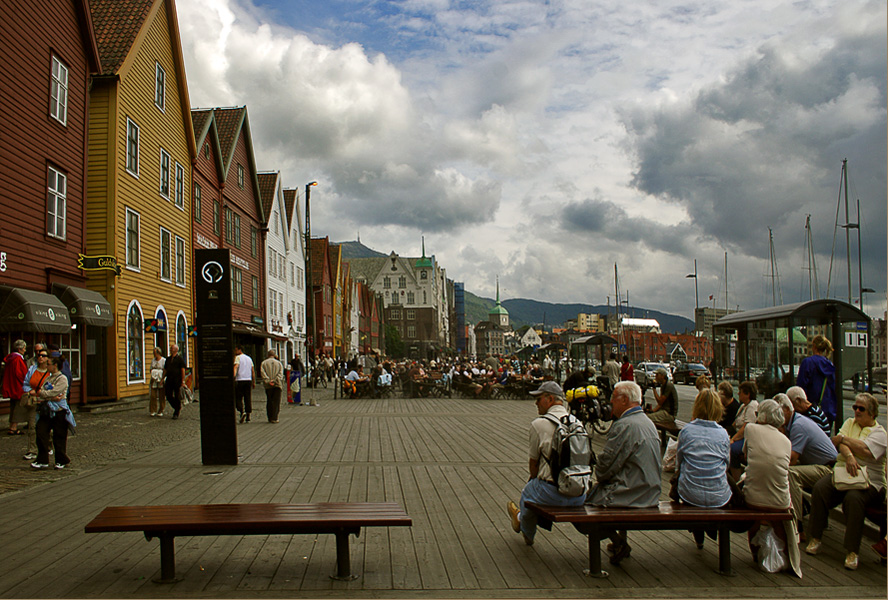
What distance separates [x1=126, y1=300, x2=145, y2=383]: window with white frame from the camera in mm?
22406

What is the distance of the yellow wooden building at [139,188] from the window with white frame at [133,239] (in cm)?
3

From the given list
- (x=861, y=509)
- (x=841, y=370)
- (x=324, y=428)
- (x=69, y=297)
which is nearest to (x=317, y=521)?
(x=861, y=509)

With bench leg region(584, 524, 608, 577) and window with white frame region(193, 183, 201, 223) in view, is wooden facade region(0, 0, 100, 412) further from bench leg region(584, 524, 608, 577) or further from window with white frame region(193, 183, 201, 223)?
bench leg region(584, 524, 608, 577)

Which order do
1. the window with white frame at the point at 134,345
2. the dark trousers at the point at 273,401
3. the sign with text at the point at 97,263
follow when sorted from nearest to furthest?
the dark trousers at the point at 273,401
the sign with text at the point at 97,263
the window with white frame at the point at 134,345

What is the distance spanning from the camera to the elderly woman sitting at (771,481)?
5793 mm

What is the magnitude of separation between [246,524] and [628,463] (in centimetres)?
296

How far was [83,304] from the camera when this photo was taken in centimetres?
1875

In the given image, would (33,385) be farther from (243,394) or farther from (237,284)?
(237,284)

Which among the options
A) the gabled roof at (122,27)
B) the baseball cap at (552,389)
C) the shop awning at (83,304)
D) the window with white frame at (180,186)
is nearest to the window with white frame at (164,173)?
the window with white frame at (180,186)

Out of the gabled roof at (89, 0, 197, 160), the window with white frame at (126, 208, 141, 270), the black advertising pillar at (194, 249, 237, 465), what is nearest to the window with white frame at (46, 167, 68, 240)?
the window with white frame at (126, 208, 141, 270)

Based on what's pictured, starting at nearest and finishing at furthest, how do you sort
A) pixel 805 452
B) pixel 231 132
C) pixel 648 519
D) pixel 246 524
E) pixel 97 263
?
pixel 246 524, pixel 648 519, pixel 805 452, pixel 97 263, pixel 231 132

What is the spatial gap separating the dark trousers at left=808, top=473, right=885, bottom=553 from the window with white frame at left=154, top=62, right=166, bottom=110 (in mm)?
24814

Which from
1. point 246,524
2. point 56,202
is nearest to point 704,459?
point 246,524

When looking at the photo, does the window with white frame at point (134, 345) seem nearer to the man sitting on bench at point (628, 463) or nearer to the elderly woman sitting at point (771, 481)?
the man sitting on bench at point (628, 463)
